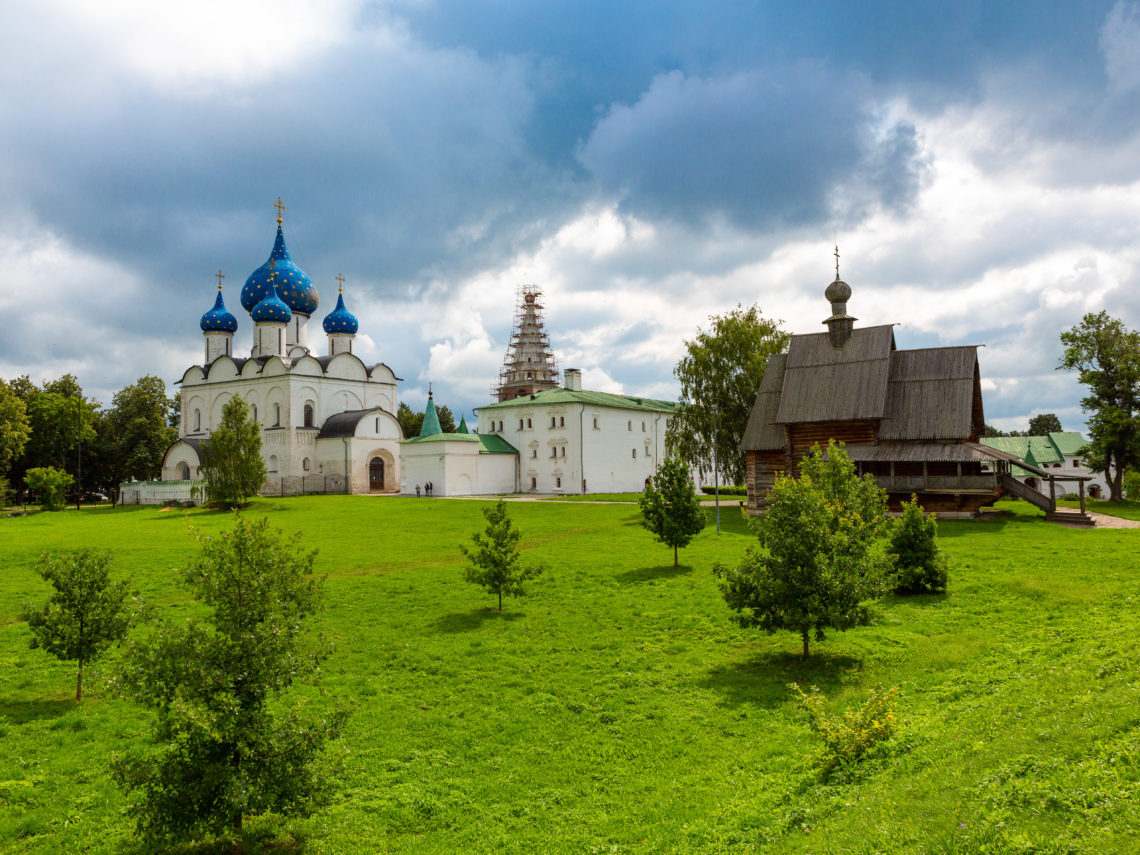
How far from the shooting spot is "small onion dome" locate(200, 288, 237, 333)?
61688mm

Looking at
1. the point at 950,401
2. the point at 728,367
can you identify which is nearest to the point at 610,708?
the point at 950,401

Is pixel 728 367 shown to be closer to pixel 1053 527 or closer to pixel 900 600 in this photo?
pixel 1053 527

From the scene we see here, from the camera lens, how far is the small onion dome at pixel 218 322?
202 feet

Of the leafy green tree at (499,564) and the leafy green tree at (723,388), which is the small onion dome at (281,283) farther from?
the leafy green tree at (499,564)

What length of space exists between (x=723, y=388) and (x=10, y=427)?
46.5m

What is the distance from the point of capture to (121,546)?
2545 cm

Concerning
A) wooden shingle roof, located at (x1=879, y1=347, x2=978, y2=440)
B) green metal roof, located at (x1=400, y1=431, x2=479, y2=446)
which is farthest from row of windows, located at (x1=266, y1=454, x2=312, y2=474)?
wooden shingle roof, located at (x1=879, y1=347, x2=978, y2=440)

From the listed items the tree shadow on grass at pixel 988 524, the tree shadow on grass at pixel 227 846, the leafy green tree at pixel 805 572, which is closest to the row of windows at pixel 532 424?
the tree shadow on grass at pixel 988 524

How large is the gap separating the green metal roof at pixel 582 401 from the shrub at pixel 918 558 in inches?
1360

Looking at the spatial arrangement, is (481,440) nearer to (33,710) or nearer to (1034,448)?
(33,710)

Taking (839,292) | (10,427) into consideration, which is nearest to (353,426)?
(10,427)

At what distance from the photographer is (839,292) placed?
32625 millimetres

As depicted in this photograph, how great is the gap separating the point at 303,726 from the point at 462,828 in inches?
77.9

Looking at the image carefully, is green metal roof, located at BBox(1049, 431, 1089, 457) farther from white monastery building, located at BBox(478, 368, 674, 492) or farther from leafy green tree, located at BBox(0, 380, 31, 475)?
leafy green tree, located at BBox(0, 380, 31, 475)
